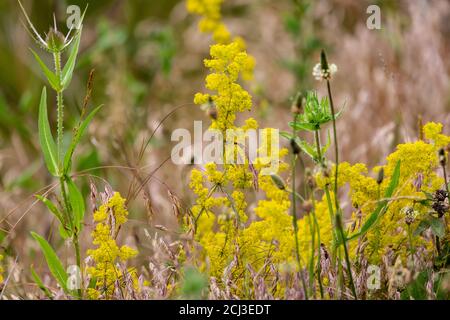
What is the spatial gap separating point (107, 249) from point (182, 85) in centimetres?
305

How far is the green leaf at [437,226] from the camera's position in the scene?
5.14ft

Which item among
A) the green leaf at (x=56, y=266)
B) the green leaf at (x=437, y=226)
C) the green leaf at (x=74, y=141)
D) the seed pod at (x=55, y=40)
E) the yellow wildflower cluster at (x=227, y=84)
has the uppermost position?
the seed pod at (x=55, y=40)

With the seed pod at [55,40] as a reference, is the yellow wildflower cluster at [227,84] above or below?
below

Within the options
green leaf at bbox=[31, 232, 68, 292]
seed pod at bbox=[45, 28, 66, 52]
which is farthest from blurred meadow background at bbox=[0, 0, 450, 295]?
seed pod at bbox=[45, 28, 66, 52]

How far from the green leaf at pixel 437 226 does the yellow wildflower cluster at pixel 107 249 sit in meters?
0.66

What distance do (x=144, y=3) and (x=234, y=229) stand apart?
3.83 meters

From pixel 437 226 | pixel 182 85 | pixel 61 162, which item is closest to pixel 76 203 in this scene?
pixel 61 162

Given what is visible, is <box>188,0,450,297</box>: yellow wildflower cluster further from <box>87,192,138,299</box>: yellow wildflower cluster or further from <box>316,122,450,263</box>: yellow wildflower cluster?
<box>87,192,138,299</box>: yellow wildflower cluster

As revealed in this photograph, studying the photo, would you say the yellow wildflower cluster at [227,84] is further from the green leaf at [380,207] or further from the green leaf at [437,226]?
the green leaf at [437,226]

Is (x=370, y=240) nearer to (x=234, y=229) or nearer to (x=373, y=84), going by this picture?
(x=234, y=229)

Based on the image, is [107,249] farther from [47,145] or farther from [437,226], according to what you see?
[437,226]

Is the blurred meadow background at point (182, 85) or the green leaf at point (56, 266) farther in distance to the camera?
the blurred meadow background at point (182, 85)

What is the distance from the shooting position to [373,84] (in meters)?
3.42

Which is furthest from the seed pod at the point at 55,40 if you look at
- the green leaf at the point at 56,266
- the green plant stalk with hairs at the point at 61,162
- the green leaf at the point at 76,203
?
the green leaf at the point at 56,266
